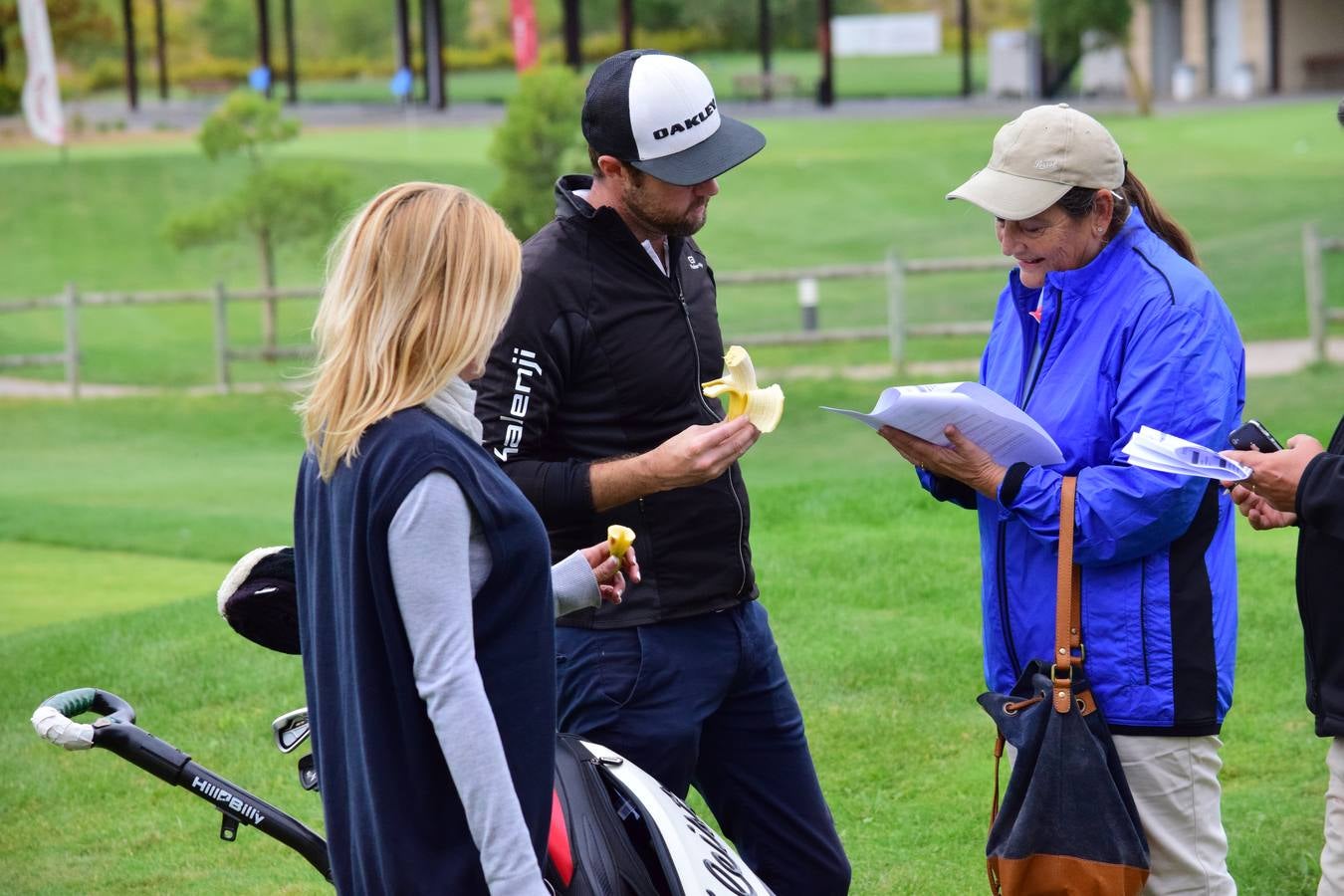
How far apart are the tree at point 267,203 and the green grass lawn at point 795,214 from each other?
556mm


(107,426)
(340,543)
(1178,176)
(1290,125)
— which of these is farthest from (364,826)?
(1290,125)

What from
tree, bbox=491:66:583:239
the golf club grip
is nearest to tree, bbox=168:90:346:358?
tree, bbox=491:66:583:239

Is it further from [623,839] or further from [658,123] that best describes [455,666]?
[658,123]

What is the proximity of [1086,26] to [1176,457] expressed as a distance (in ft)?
141

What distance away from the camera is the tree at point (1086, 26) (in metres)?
42.8

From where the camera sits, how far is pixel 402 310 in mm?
2547

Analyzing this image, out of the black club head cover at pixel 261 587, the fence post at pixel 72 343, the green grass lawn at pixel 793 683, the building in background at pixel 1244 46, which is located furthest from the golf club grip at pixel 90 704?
the building in background at pixel 1244 46

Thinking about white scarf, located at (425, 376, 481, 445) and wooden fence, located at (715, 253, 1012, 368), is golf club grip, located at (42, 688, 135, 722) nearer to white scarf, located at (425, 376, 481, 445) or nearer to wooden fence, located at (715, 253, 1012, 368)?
white scarf, located at (425, 376, 481, 445)

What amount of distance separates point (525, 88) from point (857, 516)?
11.7 metres

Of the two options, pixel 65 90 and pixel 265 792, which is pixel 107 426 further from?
pixel 65 90

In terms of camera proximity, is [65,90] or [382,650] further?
[65,90]

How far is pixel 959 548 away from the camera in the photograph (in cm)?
842

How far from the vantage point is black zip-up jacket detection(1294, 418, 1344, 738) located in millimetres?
3258

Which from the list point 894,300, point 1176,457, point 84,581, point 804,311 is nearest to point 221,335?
point 804,311
